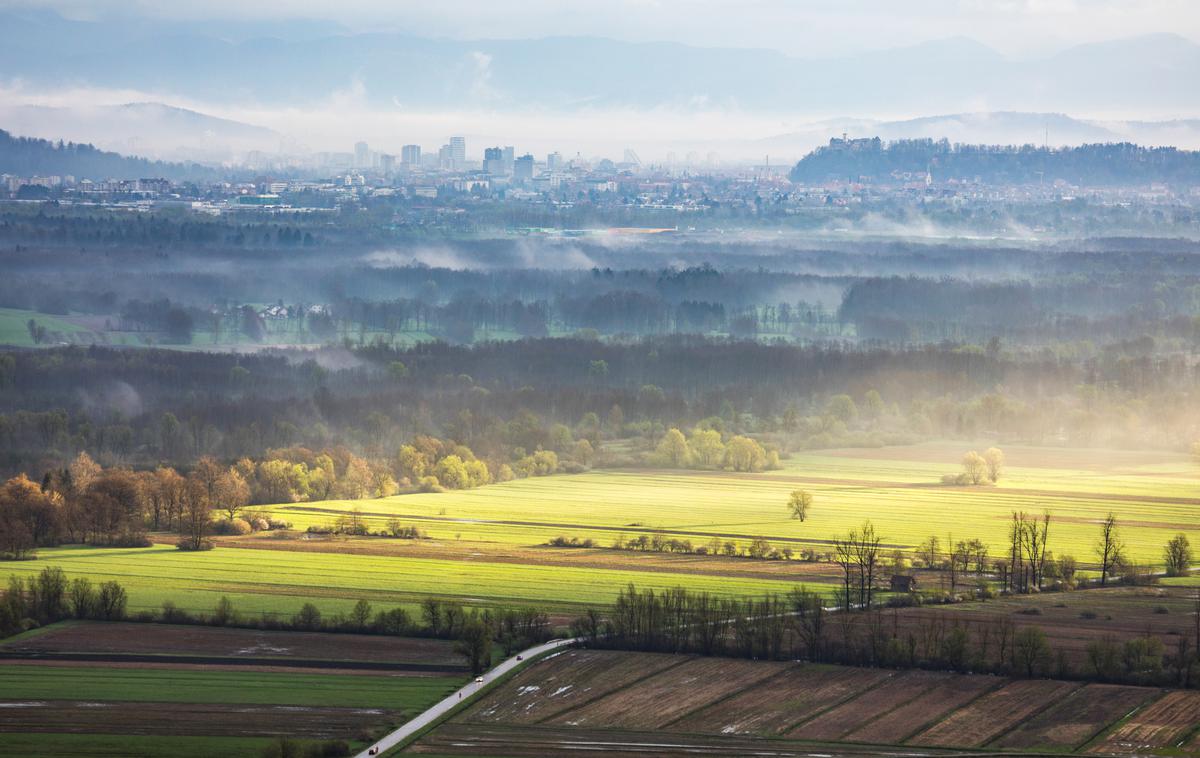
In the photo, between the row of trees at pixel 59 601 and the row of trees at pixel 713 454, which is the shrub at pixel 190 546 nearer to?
the row of trees at pixel 59 601

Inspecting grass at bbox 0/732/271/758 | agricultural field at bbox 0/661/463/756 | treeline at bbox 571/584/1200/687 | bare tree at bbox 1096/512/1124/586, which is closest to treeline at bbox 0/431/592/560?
agricultural field at bbox 0/661/463/756

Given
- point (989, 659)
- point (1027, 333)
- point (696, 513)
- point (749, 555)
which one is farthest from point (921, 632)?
point (1027, 333)

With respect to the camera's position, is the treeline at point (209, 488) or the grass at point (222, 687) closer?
the grass at point (222, 687)

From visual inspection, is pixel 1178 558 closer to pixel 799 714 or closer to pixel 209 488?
pixel 799 714

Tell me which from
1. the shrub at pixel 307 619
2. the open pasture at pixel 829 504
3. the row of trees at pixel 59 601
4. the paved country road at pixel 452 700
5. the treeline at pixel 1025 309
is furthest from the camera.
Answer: the treeline at pixel 1025 309

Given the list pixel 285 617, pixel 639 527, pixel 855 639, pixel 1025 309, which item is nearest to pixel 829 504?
pixel 639 527

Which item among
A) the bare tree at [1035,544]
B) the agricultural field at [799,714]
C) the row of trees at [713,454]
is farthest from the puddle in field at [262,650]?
the row of trees at [713,454]

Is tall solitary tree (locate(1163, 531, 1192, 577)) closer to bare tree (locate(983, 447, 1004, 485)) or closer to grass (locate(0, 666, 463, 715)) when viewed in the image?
bare tree (locate(983, 447, 1004, 485))
